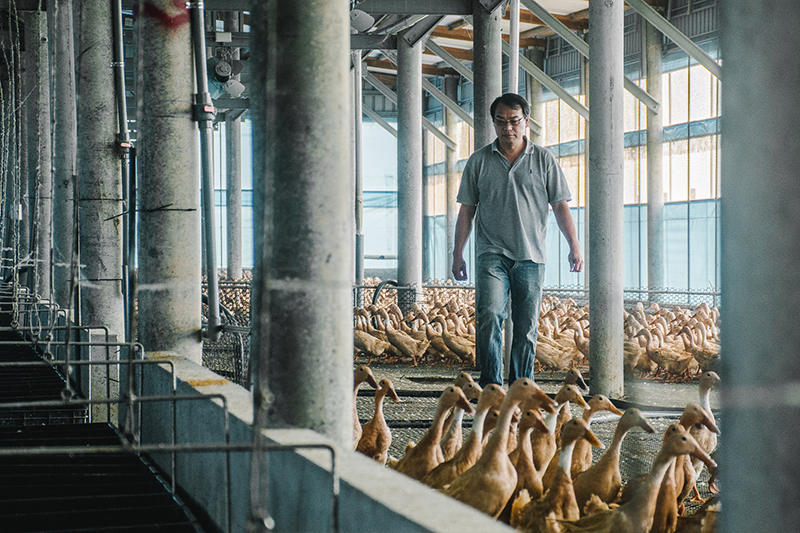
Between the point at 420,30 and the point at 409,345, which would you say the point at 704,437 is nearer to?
the point at 409,345

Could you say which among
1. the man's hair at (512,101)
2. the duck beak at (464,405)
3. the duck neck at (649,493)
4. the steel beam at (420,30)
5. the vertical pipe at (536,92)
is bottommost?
the duck neck at (649,493)

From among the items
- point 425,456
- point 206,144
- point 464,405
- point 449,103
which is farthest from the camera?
point 449,103

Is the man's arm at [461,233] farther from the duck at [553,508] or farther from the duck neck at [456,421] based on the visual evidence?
the duck at [553,508]

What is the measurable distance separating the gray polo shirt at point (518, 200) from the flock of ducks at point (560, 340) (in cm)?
252

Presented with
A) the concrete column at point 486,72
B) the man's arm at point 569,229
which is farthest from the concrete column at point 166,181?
the concrete column at point 486,72

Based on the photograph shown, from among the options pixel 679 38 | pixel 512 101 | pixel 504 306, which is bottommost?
pixel 504 306

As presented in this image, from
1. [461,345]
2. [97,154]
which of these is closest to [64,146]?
[97,154]

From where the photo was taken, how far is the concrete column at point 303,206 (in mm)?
2348

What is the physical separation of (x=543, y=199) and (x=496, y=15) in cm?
423

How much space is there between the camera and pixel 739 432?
2.63 ft

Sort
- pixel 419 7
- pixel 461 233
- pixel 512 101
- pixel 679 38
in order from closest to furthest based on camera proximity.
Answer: pixel 512 101
pixel 461 233
pixel 419 7
pixel 679 38

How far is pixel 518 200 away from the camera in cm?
500

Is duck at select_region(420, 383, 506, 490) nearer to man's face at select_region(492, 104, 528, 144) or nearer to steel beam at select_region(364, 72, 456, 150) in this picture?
man's face at select_region(492, 104, 528, 144)

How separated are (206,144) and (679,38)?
1125cm
